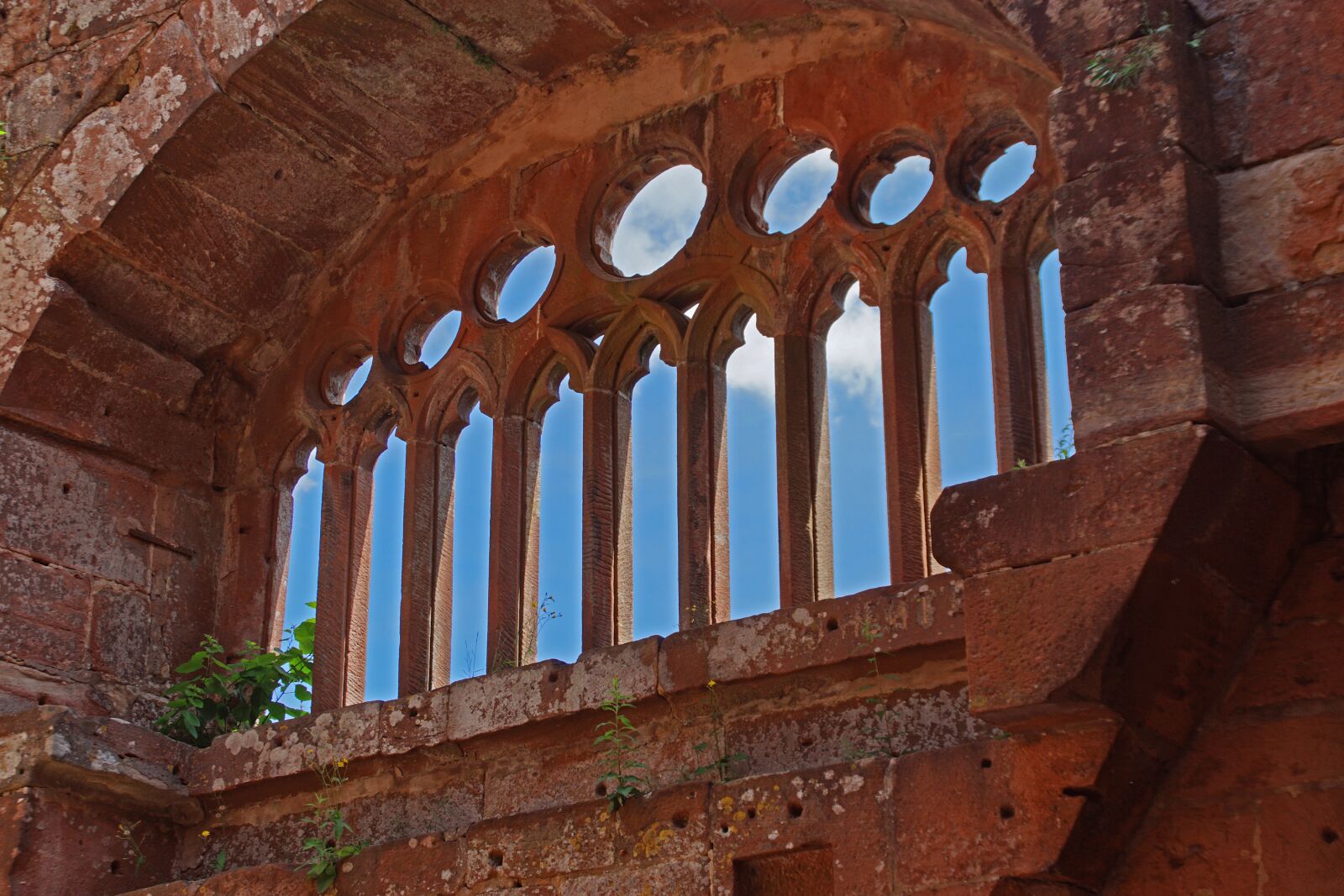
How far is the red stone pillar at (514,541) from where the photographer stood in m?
7.55

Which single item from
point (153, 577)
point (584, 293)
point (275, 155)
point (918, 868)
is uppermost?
point (275, 155)

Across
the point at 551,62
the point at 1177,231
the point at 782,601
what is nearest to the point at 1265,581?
the point at 1177,231

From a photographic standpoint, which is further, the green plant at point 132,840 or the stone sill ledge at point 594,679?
the green plant at point 132,840

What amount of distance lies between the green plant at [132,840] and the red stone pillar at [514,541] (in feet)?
4.68

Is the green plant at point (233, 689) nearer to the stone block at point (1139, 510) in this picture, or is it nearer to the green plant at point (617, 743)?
the green plant at point (617, 743)

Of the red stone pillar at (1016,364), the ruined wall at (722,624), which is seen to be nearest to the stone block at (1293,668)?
the ruined wall at (722,624)

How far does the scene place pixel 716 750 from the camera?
6.58 meters

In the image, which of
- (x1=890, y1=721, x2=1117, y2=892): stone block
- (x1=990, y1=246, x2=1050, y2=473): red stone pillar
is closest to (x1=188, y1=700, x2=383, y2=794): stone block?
(x1=890, y1=721, x2=1117, y2=892): stone block

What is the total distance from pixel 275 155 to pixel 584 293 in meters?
1.41

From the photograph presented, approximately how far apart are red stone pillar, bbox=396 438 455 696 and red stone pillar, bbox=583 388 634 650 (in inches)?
29.0

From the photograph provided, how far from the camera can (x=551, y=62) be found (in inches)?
325

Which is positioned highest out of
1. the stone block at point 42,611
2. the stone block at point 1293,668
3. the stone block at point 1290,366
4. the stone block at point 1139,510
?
the stone block at point 42,611

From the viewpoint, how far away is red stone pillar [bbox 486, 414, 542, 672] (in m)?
7.55

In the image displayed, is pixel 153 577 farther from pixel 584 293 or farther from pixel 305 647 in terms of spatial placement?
pixel 584 293
